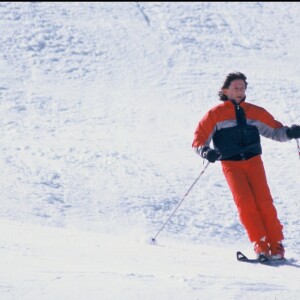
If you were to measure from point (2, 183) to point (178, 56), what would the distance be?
5997 millimetres

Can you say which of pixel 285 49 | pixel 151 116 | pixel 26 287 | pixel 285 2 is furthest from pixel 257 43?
Result: pixel 26 287

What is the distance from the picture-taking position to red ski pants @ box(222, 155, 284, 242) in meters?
5.58

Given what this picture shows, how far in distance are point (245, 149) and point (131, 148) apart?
3.84 m

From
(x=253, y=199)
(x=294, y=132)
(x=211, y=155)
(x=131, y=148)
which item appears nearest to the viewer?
(x=211, y=155)

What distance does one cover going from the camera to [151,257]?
199 inches

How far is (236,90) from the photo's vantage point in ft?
19.2

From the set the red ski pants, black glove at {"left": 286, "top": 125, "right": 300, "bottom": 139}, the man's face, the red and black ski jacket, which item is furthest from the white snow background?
the man's face

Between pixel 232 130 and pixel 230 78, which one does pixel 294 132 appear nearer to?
pixel 232 130

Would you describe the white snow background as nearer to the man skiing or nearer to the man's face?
the man skiing

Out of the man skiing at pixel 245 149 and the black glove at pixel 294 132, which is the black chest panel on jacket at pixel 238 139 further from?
the black glove at pixel 294 132

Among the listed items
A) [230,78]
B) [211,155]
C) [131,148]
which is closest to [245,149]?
[211,155]

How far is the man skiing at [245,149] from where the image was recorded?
560 centimetres

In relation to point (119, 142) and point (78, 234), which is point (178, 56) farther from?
point (78, 234)

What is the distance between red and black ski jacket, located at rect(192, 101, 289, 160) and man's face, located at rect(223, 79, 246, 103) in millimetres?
49
